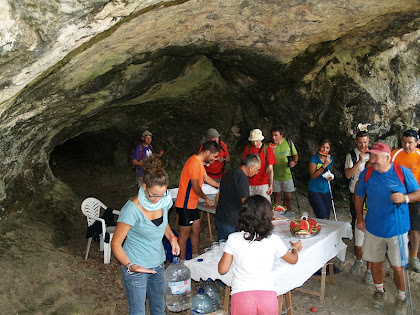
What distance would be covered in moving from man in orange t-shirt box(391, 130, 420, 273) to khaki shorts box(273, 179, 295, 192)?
2188 mm

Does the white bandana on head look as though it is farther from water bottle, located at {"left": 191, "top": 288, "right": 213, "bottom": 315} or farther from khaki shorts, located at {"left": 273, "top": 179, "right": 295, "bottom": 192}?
khaki shorts, located at {"left": 273, "top": 179, "right": 295, "bottom": 192}

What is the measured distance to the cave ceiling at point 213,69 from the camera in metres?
4.53

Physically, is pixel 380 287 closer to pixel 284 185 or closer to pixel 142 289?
pixel 284 185

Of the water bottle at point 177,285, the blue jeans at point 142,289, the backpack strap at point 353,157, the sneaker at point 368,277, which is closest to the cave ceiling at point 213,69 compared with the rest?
the backpack strap at point 353,157

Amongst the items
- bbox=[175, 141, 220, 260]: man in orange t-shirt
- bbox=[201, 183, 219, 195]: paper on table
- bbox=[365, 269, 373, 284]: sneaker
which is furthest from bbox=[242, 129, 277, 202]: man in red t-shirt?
bbox=[365, 269, 373, 284]: sneaker

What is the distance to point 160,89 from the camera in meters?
9.77

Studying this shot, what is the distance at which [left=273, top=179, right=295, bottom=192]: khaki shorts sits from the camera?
779 cm

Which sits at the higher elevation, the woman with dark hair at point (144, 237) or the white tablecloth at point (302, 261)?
the woman with dark hair at point (144, 237)

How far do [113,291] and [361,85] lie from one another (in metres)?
5.89

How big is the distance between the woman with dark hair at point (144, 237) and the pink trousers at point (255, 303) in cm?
88

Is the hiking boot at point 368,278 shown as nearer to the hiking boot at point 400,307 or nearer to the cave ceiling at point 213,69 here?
the hiking boot at point 400,307

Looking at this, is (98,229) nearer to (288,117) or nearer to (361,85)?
(288,117)

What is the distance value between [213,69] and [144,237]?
22.5 ft

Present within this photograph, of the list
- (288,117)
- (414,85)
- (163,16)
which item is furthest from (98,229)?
(414,85)
